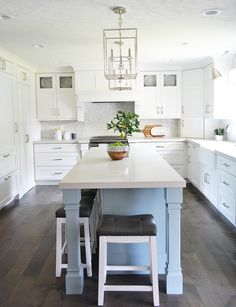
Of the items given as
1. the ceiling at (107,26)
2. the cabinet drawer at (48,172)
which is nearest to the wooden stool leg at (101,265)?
the ceiling at (107,26)

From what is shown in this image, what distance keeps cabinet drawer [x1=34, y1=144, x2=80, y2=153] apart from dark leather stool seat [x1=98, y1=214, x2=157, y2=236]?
13.2ft

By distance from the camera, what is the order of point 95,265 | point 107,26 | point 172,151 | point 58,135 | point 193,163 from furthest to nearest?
point 58,135, point 172,151, point 193,163, point 107,26, point 95,265

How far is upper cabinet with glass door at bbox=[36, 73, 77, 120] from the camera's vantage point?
21.5ft

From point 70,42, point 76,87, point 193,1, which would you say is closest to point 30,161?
point 76,87

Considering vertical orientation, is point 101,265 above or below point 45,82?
below

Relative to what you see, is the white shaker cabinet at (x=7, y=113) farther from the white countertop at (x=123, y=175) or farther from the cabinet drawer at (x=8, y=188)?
the white countertop at (x=123, y=175)

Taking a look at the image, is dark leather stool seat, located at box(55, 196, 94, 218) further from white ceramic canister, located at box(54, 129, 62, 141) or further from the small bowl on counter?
white ceramic canister, located at box(54, 129, 62, 141)

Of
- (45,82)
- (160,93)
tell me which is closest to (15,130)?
(45,82)

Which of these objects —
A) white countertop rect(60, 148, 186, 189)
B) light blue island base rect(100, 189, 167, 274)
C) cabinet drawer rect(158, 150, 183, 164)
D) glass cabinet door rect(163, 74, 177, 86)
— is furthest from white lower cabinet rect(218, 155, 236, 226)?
glass cabinet door rect(163, 74, 177, 86)

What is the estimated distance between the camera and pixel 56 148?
6363mm

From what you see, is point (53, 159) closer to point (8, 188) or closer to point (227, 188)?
point (8, 188)

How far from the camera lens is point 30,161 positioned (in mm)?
6164

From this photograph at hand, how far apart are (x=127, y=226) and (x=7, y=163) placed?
3.16m

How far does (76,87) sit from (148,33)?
2720 mm
